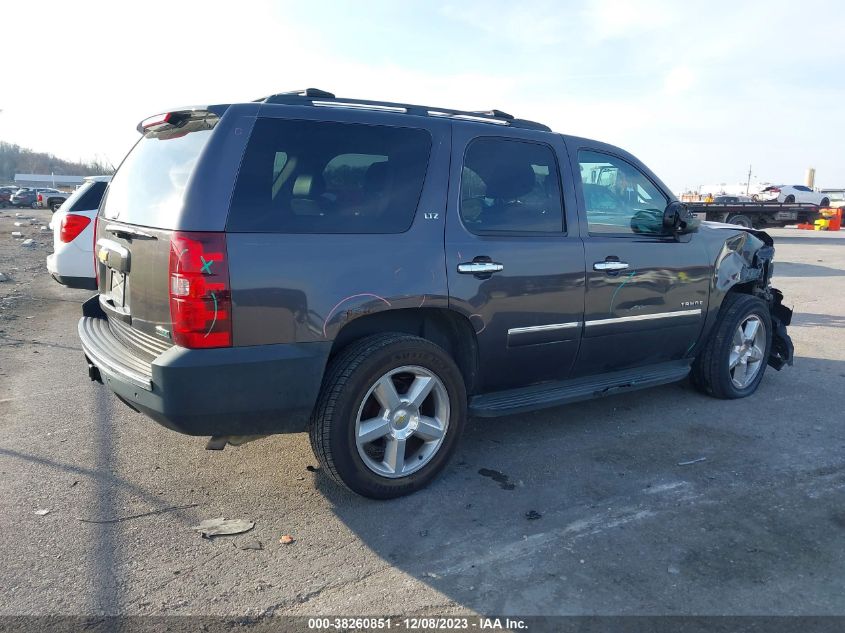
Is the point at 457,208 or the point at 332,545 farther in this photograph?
the point at 457,208

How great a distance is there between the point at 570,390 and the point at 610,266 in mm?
831

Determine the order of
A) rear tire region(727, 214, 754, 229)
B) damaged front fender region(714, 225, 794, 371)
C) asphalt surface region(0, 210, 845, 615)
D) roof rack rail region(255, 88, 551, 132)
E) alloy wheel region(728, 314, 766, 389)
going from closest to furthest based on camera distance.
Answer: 1. asphalt surface region(0, 210, 845, 615)
2. roof rack rail region(255, 88, 551, 132)
3. damaged front fender region(714, 225, 794, 371)
4. alloy wheel region(728, 314, 766, 389)
5. rear tire region(727, 214, 754, 229)

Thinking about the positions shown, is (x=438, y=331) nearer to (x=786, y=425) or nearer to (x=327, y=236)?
(x=327, y=236)

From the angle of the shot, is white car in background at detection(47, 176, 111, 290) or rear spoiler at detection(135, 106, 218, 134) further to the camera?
white car in background at detection(47, 176, 111, 290)

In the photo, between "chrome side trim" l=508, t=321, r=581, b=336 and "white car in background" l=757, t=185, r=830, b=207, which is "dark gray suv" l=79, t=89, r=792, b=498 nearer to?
"chrome side trim" l=508, t=321, r=581, b=336

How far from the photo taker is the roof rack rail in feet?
11.6

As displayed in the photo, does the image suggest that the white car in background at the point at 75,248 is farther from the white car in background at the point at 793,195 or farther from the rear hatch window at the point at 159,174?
A: the white car in background at the point at 793,195

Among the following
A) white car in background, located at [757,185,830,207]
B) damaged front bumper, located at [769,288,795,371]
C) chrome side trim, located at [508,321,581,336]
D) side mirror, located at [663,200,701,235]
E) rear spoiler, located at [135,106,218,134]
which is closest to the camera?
rear spoiler, located at [135,106,218,134]

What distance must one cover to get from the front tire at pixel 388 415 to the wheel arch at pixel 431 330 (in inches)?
3.6

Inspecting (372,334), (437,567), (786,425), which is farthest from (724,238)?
(437,567)

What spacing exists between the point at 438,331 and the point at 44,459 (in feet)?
8.02

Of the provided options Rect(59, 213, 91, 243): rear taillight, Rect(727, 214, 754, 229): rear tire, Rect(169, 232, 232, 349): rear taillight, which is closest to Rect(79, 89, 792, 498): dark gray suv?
Rect(169, 232, 232, 349): rear taillight

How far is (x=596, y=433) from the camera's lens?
4.66 metres

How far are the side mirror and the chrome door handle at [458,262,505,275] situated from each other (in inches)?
62.0
